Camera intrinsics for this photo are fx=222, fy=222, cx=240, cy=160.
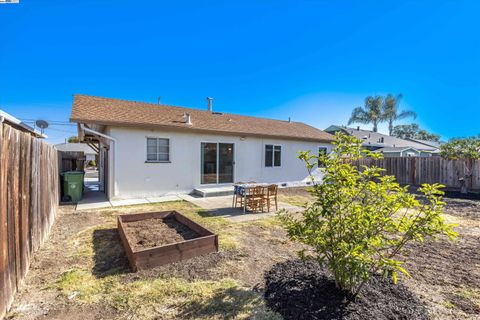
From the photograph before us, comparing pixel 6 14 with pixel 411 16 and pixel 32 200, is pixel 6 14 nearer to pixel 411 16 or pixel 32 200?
pixel 32 200

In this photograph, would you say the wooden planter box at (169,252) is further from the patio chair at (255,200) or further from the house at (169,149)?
the house at (169,149)

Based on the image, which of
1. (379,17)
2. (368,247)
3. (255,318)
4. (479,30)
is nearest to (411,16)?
(379,17)

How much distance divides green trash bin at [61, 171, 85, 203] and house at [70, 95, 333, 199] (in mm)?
927

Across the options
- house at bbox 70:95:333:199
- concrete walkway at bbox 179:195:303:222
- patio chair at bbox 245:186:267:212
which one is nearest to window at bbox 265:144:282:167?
house at bbox 70:95:333:199

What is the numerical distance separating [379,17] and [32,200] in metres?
13.5

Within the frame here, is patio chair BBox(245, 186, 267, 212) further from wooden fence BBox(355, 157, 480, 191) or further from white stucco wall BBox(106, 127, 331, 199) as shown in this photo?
wooden fence BBox(355, 157, 480, 191)

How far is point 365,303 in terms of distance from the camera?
2383 millimetres

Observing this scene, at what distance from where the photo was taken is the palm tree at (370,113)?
113 ft

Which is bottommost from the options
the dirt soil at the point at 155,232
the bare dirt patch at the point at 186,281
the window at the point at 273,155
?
the bare dirt patch at the point at 186,281

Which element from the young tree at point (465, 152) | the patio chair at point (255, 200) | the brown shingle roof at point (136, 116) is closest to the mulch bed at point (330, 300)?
the patio chair at point (255, 200)

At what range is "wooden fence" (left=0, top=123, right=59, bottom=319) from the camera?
2248 millimetres

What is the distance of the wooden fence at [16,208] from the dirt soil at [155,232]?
54.5 inches

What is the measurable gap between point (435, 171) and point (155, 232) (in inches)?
613

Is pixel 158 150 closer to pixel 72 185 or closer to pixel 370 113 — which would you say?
pixel 72 185
